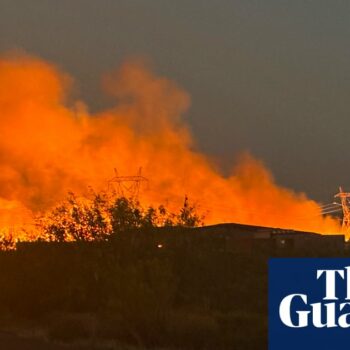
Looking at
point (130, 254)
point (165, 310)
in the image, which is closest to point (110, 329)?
point (165, 310)

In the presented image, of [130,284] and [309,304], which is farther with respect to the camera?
[130,284]

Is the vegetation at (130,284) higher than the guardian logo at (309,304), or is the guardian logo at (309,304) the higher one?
the vegetation at (130,284)

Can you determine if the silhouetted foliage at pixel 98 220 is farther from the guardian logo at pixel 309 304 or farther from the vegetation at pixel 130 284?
the guardian logo at pixel 309 304

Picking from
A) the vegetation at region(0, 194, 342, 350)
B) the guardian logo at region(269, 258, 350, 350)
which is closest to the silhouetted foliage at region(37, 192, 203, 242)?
the vegetation at region(0, 194, 342, 350)

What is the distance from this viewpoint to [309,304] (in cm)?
1009

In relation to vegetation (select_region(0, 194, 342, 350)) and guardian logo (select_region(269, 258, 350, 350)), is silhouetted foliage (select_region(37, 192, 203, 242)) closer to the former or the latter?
vegetation (select_region(0, 194, 342, 350))

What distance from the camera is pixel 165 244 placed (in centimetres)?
4200

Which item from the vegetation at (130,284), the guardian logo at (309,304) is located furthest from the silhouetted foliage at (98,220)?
the guardian logo at (309,304)

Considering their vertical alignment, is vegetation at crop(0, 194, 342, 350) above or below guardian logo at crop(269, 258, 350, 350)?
above

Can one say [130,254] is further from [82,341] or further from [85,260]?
[82,341]

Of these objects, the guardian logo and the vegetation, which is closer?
the guardian logo

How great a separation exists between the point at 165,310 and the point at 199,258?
17.8 meters

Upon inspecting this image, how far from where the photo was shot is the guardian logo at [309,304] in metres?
9.91

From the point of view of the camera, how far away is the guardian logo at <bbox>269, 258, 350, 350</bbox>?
A: 991 centimetres
